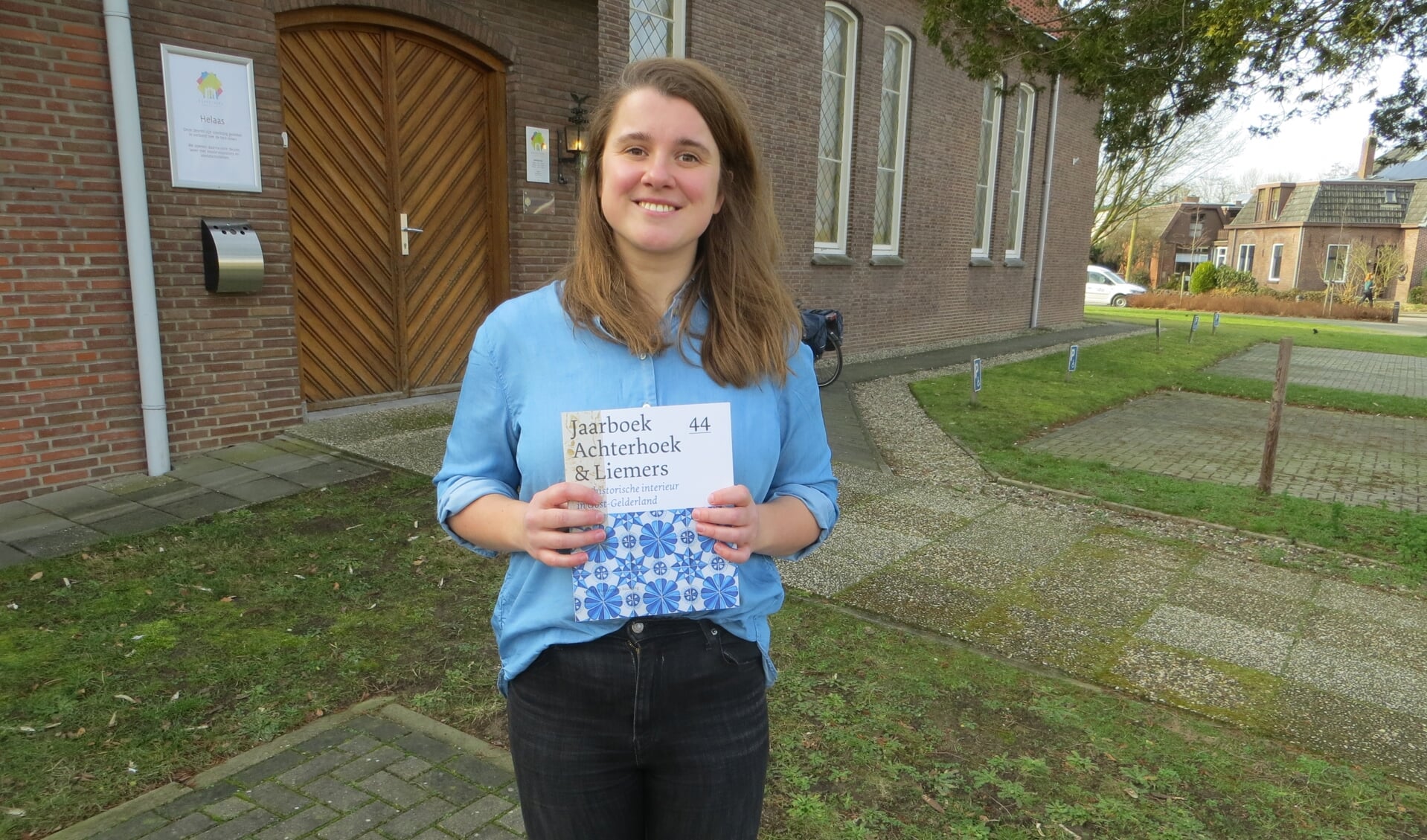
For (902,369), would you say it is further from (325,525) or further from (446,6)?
(325,525)

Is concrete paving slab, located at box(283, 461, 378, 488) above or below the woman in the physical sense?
below

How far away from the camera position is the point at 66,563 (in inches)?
177

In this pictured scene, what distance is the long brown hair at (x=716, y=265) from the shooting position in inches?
60.8

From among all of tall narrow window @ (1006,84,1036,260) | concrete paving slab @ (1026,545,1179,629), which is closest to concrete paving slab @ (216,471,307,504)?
concrete paving slab @ (1026,545,1179,629)

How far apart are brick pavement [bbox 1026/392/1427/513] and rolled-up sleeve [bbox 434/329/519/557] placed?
7.52 meters

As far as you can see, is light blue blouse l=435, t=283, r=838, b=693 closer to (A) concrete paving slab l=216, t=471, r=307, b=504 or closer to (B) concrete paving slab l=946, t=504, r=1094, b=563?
(B) concrete paving slab l=946, t=504, r=1094, b=563

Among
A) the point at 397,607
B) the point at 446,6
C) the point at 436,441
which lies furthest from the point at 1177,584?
the point at 446,6

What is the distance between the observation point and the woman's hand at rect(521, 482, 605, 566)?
1.37 metres

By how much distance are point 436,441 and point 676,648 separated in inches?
237

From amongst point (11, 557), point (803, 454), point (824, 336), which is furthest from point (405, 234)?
point (803, 454)

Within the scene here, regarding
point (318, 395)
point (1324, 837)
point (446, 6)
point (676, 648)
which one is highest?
point (446, 6)

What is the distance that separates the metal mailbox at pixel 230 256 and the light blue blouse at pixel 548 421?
218 inches

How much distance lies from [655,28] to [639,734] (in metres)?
10.3

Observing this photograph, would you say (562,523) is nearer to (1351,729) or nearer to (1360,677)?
(1351,729)
